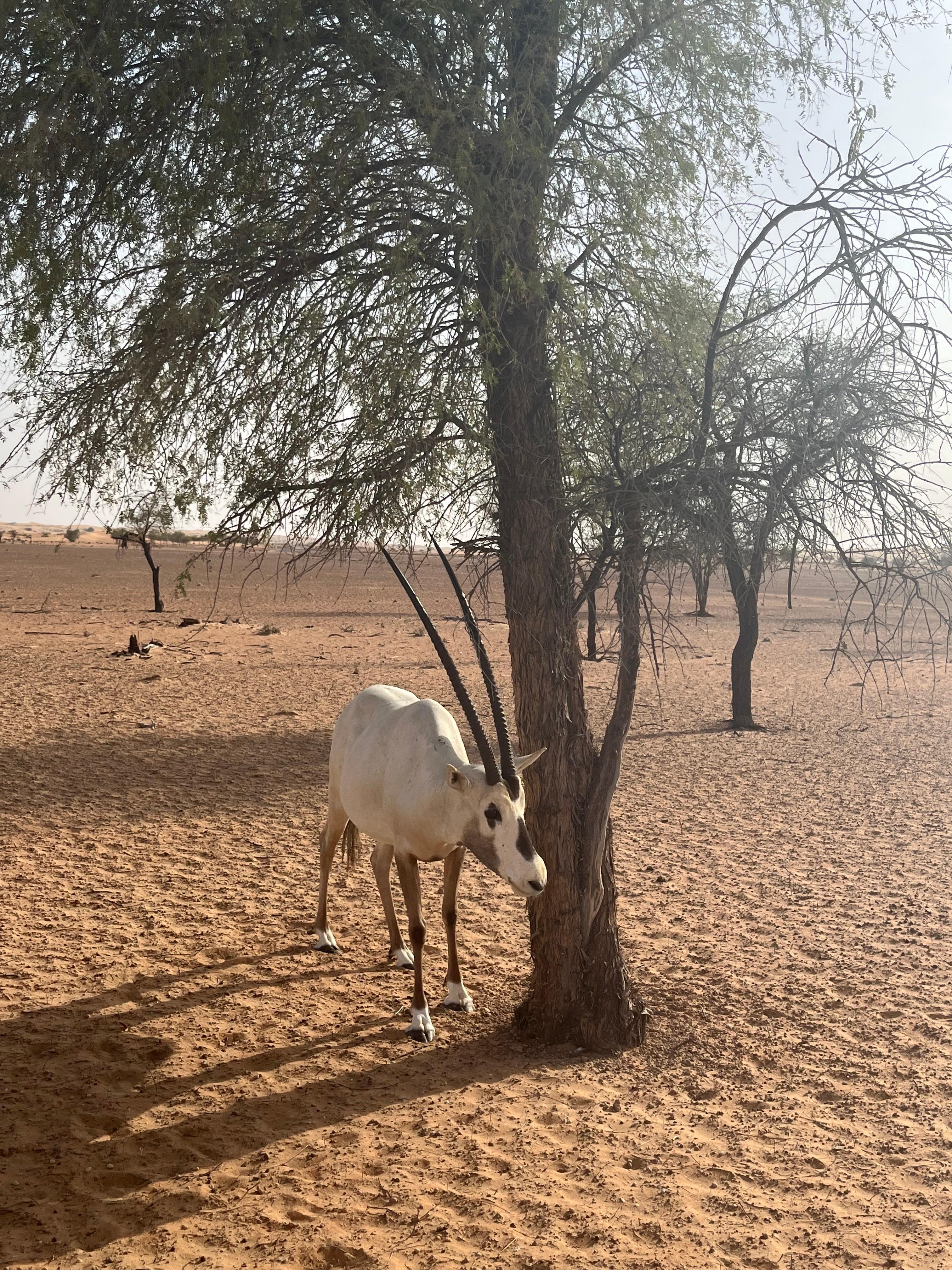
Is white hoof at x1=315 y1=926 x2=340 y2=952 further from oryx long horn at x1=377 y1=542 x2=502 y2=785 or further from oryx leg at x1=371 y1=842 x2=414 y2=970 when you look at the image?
oryx long horn at x1=377 y1=542 x2=502 y2=785

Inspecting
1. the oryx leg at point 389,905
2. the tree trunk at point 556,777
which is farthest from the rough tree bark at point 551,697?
the oryx leg at point 389,905

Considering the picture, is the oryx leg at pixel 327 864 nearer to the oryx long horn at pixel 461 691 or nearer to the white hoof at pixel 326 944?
the white hoof at pixel 326 944

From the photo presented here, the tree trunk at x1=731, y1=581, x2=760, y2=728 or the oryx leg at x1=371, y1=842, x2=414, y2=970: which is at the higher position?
the tree trunk at x1=731, y1=581, x2=760, y2=728

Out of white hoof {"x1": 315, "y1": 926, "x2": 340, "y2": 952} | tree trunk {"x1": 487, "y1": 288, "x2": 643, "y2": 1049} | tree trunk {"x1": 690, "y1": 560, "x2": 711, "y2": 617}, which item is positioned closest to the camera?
tree trunk {"x1": 690, "y1": 560, "x2": 711, "y2": 617}

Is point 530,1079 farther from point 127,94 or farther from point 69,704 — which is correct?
point 69,704

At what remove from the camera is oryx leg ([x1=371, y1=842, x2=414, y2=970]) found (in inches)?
263

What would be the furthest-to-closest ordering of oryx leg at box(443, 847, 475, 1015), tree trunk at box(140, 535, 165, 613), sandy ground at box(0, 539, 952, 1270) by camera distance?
tree trunk at box(140, 535, 165, 613), oryx leg at box(443, 847, 475, 1015), sandy ground at box(0, 539, 952, 1270)

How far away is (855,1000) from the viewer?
→ 6.57 m

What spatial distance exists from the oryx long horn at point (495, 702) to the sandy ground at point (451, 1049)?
1599mm

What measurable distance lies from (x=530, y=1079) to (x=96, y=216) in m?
5.13

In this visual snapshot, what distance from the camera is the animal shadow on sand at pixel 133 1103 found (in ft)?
13.8

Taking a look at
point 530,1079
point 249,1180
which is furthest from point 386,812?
point 249,1180

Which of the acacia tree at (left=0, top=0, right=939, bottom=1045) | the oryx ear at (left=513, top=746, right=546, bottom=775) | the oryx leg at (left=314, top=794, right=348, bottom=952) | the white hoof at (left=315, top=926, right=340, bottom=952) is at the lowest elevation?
the white hoof at (left=315, top=926, right=340, bottom=952)

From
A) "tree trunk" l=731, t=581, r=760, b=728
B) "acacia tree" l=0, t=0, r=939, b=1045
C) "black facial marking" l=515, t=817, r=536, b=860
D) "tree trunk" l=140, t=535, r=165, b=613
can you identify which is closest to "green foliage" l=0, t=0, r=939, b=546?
"acacia tree" l=0, t=0, r=939, b=1045
